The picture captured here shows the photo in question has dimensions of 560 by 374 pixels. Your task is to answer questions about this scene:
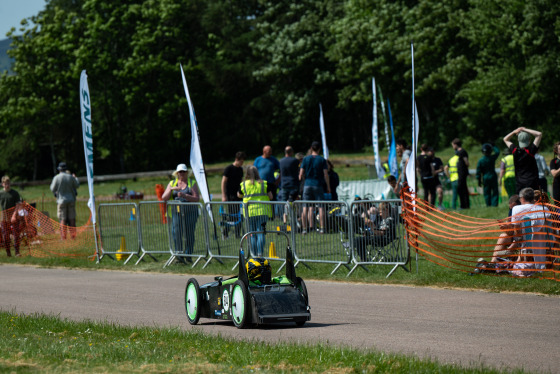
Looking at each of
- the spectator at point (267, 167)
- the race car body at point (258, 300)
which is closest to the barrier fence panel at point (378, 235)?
the race car body at point (258, 300)

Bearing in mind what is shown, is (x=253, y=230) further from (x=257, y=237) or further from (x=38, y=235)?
(x=38, y=235)

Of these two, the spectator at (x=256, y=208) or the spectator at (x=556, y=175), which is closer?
the spectator at (x=556, y=175)

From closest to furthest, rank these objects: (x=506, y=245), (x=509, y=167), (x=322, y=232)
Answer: (x=506, y=245), (x=322, y=232), (x=509, y=167)

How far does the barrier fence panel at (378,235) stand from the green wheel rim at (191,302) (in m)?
4.19

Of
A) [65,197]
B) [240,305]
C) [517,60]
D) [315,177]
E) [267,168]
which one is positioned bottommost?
[240,305]

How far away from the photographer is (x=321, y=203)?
14586mm

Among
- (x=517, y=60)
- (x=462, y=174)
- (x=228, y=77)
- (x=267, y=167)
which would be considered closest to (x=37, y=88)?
(x=228, y=77)

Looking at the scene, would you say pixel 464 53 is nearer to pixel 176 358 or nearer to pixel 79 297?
pixel 79 297

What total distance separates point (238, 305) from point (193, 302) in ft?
2.88

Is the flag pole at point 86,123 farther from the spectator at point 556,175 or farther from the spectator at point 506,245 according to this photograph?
the spectator at point 556,175

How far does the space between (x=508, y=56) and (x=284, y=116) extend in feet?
82.4

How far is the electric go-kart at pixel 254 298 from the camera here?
8.99 m

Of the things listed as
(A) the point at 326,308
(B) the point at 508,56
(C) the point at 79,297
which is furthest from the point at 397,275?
(B) the point at 508,56

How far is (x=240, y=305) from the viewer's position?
919 cm
